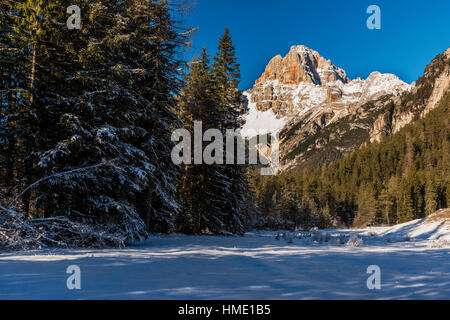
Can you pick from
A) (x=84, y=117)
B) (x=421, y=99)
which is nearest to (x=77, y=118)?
(x=84, y=117)

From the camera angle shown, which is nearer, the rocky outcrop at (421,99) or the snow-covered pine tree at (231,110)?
the snow-covered pine tree at (231,110)

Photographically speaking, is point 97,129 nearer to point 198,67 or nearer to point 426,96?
point 198,67

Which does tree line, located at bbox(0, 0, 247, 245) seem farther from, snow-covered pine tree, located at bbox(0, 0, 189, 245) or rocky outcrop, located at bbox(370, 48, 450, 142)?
rocky outcrop, located at bbox(370, 48, 450, 142)

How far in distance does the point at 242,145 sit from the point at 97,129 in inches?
516

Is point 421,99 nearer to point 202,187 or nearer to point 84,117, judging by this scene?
point 202,187

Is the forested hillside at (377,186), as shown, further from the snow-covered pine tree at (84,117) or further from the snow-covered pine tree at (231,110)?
the snow-covered pine tree at (84,117)

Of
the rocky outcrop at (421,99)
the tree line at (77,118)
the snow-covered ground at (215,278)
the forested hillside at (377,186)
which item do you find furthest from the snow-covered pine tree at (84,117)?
the rocky outcrop at (421,99)

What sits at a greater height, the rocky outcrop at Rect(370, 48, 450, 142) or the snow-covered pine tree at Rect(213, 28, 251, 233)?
the rocky outcrop at Rect(370, 48, 450, 142)

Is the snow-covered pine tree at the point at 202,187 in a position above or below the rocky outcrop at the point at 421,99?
Result: below

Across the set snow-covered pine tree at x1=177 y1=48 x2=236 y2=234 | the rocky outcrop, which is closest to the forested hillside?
the rocky outcrop

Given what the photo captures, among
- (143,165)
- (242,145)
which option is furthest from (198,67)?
(143,165)

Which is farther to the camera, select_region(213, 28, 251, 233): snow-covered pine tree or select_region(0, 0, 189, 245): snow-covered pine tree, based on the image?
select_region(213, 28, 251, 233): snow-covered pine tree

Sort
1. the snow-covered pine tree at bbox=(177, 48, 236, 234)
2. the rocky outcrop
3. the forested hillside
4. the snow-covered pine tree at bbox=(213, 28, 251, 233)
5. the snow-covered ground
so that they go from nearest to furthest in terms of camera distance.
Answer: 1. the snow-covered ground
2. the snow-covered pine tree at bbox=(177, 48, 236, 234)
3. the snow-covered pine tree at bbox=(213, 28, 251, 233)
4. the forested hillside
5. the rocky outcrop
